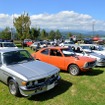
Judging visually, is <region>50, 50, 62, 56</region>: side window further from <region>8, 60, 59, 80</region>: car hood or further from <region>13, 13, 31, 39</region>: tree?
<region>13, 13, 31, 39</region>: tree

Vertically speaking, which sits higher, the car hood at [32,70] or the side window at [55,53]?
the side window at [55,53]

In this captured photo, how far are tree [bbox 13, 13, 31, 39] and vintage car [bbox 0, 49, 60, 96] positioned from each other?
23.8 m

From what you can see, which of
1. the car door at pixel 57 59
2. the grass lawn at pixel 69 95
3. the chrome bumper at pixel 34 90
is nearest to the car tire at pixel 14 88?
the grass lawn at pixel 69 95

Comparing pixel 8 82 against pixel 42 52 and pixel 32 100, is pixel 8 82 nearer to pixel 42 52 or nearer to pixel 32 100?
pixel 32 100

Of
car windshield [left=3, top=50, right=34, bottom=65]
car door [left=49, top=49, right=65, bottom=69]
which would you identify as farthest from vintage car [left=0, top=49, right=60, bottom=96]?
car door [left=49, top=49, right=65, bottom=69]

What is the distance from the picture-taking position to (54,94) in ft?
22.7

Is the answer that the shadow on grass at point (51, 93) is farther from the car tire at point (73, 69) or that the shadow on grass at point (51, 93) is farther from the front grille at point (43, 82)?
the car tire at point (73, 69)

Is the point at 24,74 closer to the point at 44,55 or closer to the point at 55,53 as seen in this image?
the point at 55,53

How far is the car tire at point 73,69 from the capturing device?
31.6 feet

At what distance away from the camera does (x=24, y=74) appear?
6371 mm

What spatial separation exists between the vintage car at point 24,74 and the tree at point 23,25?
23791mm

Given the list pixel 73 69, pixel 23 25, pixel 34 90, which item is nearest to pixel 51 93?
pixel 34 90

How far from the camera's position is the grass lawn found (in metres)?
6.29

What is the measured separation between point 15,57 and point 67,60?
3.19 m
